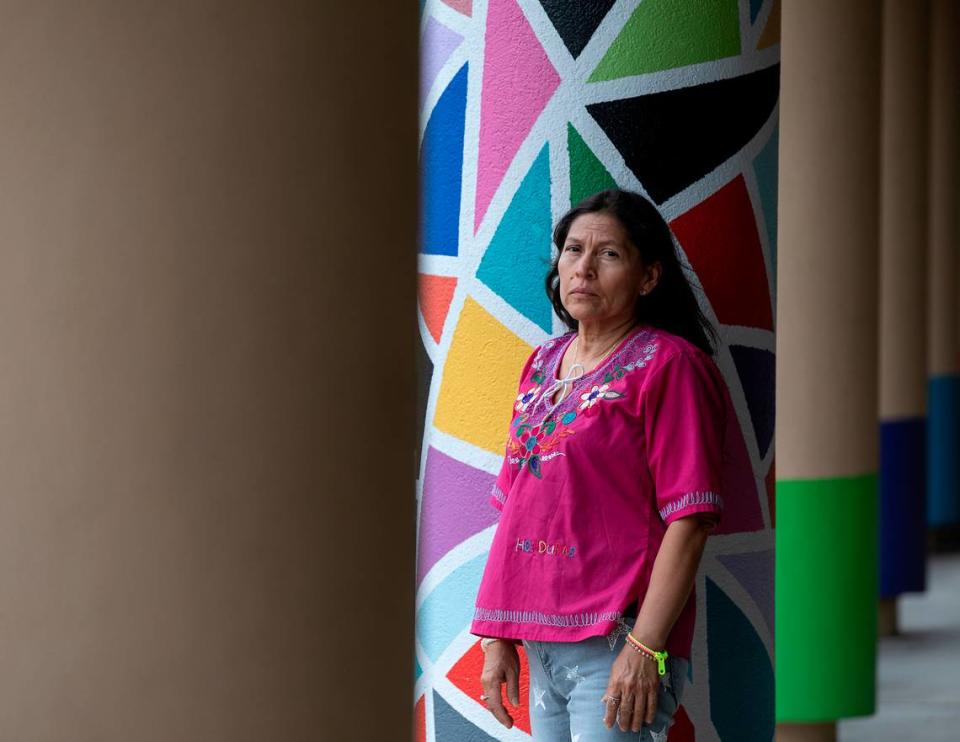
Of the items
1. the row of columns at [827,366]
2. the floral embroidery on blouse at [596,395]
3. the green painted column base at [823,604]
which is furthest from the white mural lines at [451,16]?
the green painted column base at [823,604]

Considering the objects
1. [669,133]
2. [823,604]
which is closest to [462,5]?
[669,133]

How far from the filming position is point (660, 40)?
326 centimetres

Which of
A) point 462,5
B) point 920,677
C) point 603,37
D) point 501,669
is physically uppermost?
point 462,5

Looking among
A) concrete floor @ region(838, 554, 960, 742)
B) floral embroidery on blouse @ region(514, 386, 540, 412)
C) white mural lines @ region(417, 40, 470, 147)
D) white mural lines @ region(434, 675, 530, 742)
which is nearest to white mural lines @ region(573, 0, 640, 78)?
white mural lines @ region(417, 40, 470, 147)

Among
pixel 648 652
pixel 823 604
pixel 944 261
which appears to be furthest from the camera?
pixel 944 261

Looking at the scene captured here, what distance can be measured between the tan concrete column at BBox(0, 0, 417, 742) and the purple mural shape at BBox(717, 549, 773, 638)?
1.05 m

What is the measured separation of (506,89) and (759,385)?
911 millimetres

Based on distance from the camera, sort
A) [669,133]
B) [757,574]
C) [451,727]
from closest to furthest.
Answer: [669,133] < [757,574] < [451,727]

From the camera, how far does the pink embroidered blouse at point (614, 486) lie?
9.02 feet

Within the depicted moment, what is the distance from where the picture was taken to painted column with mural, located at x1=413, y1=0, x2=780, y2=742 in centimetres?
327

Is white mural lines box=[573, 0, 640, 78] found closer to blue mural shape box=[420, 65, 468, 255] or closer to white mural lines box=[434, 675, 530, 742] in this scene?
blue mural shape box=[420, 65, 468, 255]

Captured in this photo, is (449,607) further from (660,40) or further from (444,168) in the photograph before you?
(660,40)

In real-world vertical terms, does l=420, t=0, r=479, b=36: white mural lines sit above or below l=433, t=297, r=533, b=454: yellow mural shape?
above

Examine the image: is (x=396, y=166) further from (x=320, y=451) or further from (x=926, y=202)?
(x=926, y=202)
